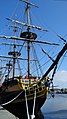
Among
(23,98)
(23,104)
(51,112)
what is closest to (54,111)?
(51,112)

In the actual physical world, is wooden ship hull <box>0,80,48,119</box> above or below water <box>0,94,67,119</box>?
above

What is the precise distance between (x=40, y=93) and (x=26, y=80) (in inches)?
104

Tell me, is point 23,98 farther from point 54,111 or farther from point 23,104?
point 54,111

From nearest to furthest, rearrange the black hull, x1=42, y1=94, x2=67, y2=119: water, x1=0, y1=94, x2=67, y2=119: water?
the black hull
x1=0, y1=94, x2=67, y2=119: water
x1=42, y1=94, x2=67, y2=119: water

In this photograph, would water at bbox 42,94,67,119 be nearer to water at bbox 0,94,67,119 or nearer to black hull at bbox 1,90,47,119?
water at bbox 0,94,67,119

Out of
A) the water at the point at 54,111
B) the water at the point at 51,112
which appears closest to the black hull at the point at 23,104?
the water at the point at 51,112

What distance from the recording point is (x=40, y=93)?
96.0 ft

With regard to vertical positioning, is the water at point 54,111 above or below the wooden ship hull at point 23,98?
below

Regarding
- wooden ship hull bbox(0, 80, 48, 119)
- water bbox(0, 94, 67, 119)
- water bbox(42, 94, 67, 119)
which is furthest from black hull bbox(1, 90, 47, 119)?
water bbox(42, 94, 67, 119)

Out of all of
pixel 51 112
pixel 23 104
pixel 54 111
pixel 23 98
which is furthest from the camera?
pixel 54 111

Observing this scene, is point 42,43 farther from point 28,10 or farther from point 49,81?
point 49,81

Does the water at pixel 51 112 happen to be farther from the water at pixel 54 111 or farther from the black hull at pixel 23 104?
the black hull at pixel 23 104

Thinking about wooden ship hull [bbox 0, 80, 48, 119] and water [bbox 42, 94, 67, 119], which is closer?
wooden ship hull [bbox 0, 80, 48, 119]

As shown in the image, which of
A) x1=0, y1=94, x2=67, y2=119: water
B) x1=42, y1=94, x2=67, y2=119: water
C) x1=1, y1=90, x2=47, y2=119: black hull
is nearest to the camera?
x1=1, y1=90, x2=47, y2=119: black hull
